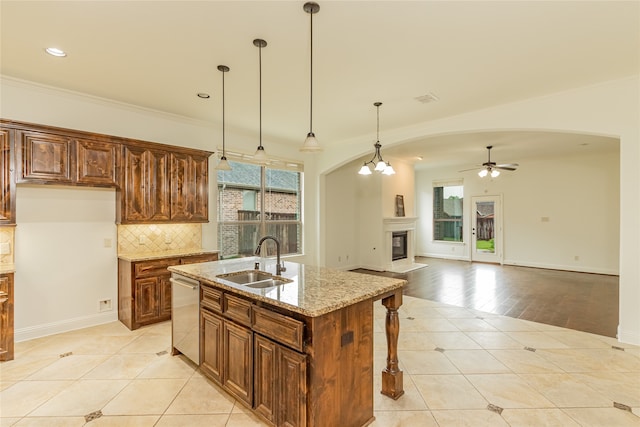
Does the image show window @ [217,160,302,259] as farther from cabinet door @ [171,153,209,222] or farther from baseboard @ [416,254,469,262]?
baseboard @ [416,254,469,262]

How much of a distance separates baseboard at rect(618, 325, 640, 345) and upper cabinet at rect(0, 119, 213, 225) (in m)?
5.48

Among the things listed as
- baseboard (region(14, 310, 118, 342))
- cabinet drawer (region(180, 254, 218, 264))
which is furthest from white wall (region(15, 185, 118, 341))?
cabinet drawer (region(180, 254, 218, 264))

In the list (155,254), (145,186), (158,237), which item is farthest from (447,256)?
(145,186)

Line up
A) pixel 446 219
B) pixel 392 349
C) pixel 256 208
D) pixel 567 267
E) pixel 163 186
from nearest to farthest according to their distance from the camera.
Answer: pixel 392 349 < pixel 163 186 < pixel 256 208 < pixel 567 267 < pixel 446 219

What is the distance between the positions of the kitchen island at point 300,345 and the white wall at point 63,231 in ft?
7.63

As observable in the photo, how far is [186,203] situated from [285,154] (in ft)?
8.10

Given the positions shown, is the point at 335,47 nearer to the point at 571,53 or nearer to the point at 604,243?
the point at 571,53

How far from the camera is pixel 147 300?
3928mm

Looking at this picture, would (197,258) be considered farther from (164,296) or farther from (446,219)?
(446,219)

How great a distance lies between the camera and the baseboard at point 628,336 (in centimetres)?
344

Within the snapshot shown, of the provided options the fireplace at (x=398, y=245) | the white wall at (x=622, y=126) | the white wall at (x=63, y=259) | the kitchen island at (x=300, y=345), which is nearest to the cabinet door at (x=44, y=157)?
the white wall at (x=63, y=259)

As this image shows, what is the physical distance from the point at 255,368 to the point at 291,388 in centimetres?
37

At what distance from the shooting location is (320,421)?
180cm

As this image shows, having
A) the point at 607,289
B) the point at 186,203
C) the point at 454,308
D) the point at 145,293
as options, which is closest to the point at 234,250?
the point at 186,203
